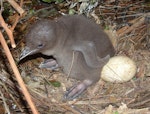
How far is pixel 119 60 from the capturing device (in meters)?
3.52

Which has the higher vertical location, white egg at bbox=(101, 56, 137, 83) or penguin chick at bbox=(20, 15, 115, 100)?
penguin chick at bbox=(20, 15, 115, 100)

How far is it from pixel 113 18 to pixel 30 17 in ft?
3.18

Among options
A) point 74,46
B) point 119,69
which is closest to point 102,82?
point 119,69

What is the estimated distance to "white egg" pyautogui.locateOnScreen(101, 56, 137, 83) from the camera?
11.4 feet

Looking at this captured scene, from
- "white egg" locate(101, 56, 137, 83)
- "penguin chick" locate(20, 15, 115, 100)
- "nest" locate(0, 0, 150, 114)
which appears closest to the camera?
"penguin chick" locate(20, 15, 115, 100)

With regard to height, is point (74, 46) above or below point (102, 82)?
above

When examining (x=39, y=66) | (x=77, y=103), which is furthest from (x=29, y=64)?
(x=77, y=103)

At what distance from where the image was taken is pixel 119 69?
349 cm

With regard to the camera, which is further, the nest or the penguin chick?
the nest

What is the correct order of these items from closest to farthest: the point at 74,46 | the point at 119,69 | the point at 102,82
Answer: the point at 74,46, the point at 119,69, the point at 102,82

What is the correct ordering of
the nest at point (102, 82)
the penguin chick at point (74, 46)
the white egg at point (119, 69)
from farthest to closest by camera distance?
the white egg at point (119, 69)
the nest at point (102, 82)
the penguin chick at point (74, 46)

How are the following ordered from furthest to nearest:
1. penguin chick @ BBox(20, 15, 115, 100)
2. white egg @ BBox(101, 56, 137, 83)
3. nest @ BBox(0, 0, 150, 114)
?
white egg @ BBox(101, 56, 137, 83)
nest @ BBox(0, 0, 150, 114)
penguin chick @ BBox(20, 15, 115, 100)

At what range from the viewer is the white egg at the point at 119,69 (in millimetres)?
3484

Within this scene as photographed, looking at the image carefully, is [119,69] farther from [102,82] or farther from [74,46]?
[74,46]
